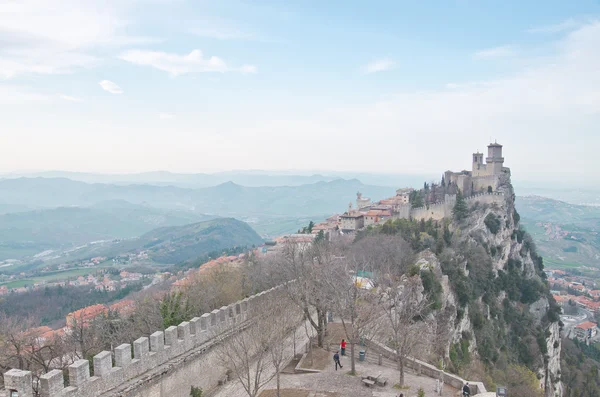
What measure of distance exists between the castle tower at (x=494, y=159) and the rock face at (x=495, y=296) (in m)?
8.01

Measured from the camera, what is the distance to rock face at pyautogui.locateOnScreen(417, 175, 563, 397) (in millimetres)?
35531

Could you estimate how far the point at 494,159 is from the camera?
7469 centimetres

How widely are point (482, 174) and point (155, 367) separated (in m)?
69.9

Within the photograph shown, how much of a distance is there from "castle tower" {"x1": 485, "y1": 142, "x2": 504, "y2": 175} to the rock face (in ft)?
26.3

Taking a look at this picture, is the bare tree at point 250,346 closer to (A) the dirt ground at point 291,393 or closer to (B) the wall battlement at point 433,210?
(A) the dirt ground at point 291,393

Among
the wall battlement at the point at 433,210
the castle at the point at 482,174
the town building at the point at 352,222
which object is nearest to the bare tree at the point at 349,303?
the wall battlement at the point at 433,210

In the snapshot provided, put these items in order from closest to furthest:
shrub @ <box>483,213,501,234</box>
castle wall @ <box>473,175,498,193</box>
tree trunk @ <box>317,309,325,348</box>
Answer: tree trunk @ <box>317,309,325,348</box>
shrub @ <box>483,213,501,234</box>
castle wall @ <box>473,175,498,193</box>

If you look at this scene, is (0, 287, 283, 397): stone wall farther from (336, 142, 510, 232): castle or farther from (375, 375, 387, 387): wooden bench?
(336, 142, 510, 232): castle

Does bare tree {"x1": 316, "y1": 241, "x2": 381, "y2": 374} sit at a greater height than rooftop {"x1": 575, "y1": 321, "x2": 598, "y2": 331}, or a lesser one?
greater

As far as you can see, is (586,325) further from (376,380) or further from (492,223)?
(376,380)

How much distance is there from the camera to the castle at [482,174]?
70688 millimetres

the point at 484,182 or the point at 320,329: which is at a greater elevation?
the point at 484,182

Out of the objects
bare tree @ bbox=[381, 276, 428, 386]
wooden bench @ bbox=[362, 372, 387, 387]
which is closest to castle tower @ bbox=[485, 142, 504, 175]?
bare tree @ bbox=[381, 276, 428, 386]

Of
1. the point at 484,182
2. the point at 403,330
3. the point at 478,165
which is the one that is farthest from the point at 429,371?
the point at 478,165
